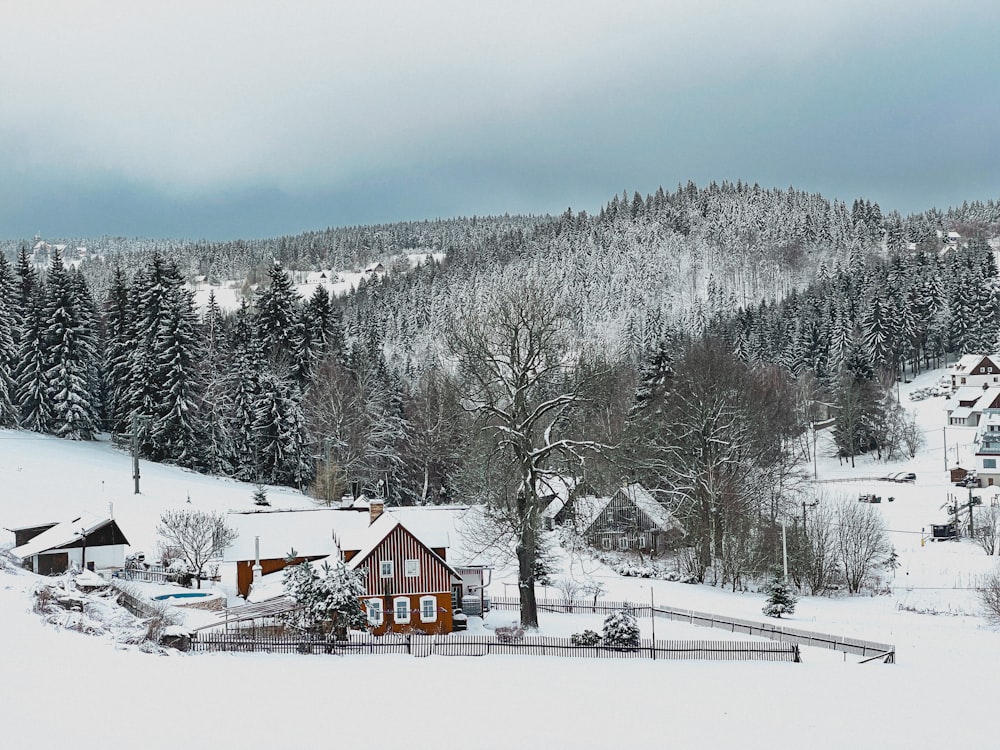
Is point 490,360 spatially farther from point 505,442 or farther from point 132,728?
point 132,728

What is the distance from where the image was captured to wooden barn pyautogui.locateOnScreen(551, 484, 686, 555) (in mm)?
47656

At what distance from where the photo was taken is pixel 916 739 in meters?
18.6

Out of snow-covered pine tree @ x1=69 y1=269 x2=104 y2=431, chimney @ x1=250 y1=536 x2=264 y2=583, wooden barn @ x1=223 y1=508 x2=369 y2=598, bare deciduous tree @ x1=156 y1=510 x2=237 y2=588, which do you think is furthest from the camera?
snow-covered pine tree @ x1=69 y1=269 x2=104 y2=431

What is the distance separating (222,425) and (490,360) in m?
38.9

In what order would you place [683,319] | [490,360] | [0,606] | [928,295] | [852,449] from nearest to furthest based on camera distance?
[0,606] → [490,360] → [852,449] → [928,295] → [683,319]

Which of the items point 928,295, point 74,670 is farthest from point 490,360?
point 928,295

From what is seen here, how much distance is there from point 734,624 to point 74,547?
26.9 m

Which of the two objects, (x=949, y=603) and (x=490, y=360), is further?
(x=949, y=603)

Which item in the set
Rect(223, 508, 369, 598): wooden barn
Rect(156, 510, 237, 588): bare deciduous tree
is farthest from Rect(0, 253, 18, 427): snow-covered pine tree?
Rect(223, 508, 369, 598): wooden barn

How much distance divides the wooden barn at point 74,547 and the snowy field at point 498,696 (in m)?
6.01

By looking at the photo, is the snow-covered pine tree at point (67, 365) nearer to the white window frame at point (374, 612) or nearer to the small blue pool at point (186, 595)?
the small blue pool at point (186, 595)

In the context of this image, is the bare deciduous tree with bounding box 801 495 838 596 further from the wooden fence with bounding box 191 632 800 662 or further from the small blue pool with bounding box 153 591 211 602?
the small blue pool with bounding box 153 591 211 602

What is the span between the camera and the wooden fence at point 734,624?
27234 mm

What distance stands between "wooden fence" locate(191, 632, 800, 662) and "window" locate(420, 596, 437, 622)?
3.02 m
